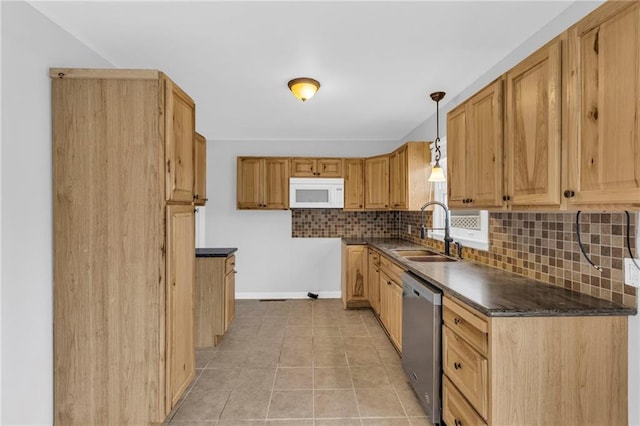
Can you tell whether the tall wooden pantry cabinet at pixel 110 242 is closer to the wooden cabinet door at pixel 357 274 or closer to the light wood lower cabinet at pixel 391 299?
the light wood lower cabinet at pixel 391 299

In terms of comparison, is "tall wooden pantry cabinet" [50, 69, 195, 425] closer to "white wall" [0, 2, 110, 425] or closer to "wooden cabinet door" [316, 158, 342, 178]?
"white wall" [0, 2, 110, 425]

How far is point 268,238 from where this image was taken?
4.89m

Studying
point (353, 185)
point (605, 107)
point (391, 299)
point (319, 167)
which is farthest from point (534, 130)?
point (319, 167)

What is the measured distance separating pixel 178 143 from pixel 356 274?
293 cm

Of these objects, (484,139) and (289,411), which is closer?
(484,139)

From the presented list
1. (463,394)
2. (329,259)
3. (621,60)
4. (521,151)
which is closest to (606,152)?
(621,60)

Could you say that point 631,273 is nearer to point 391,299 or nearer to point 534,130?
point 534,130

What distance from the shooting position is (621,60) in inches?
43.9

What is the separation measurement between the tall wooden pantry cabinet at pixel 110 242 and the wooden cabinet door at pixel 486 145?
186cm

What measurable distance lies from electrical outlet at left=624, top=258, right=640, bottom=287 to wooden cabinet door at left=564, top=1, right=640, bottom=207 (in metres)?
0.41

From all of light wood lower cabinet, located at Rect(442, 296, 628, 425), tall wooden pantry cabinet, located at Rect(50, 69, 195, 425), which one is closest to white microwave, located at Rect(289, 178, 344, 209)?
tall wooden pantry cabinet, located at Rect(50, 69, 195, 425)

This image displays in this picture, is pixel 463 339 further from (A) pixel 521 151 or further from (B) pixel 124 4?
(B) pixel 124 4

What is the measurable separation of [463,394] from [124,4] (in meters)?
2.71

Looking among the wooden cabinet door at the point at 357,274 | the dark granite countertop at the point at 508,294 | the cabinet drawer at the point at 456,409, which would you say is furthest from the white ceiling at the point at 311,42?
the cabinet drawer at the point at 456,409
